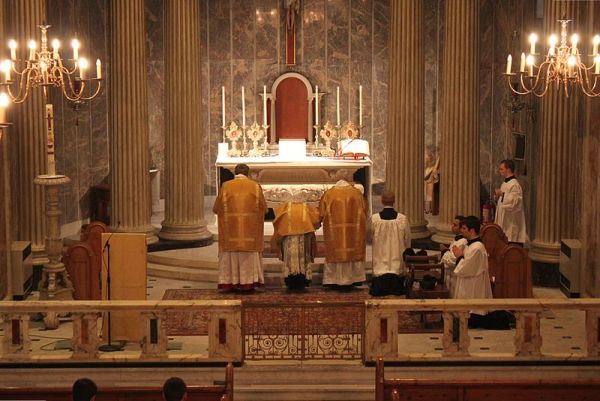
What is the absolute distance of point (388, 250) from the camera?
15180 mm

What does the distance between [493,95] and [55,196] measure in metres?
10.3

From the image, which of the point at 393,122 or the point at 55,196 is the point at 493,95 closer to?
the point at 393,122

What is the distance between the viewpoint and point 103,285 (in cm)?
1295

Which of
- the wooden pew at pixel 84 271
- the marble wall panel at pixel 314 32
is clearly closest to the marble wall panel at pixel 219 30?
the marble wall panel at pixel 314 32

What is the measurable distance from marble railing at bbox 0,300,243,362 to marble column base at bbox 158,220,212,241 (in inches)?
232

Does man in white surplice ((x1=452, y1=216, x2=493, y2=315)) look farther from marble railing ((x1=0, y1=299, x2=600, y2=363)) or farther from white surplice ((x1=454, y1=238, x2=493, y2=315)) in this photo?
marble railing ((x1=0, y1=299, x2=600, y2=363))

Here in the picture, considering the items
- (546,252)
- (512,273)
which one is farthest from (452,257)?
(546,252)

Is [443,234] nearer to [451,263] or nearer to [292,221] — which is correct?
[292,221]

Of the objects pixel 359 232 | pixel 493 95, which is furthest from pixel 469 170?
pixel 493 95

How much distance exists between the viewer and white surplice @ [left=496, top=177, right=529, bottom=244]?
1594 cm

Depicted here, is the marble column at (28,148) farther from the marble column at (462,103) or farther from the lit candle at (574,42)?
the lit candle at (574,42)

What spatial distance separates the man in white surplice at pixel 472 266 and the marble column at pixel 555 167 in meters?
2.90

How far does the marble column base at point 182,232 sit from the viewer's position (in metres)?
18.0

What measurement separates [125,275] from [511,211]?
5.80 meters
